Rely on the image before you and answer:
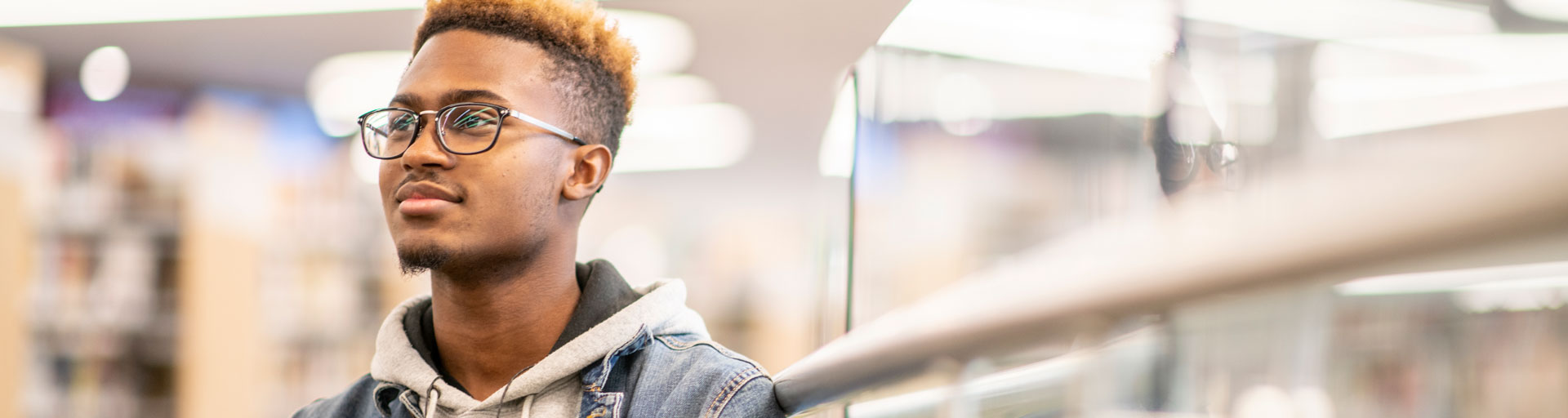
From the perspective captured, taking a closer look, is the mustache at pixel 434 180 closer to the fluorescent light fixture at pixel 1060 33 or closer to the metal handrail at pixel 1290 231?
the fluorescent light fixture at pixel 1060 33

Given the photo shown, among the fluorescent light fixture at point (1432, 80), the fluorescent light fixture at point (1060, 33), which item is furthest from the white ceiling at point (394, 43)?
the fluorescent light fixture at point (1432, 80)

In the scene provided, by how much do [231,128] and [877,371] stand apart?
17.4 feet

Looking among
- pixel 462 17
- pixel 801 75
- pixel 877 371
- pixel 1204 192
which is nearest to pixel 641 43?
pixel 801 75

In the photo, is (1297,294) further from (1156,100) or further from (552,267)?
(552,267)

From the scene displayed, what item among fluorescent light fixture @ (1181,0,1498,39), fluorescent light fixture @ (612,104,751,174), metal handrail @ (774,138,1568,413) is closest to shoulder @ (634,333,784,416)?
metal handrail @ (774,138,1568,413)

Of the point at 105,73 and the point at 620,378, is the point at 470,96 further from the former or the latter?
the point at 105,73

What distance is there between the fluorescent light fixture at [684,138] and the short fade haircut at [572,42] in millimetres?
3698

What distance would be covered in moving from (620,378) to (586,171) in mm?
280

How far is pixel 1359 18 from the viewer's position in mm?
353

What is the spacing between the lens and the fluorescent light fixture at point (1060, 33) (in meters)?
0.57

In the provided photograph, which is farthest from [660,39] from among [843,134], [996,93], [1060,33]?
[1060,33]

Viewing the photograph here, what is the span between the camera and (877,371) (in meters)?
0.72

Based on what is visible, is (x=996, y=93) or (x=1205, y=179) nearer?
(x=1205, y=179)

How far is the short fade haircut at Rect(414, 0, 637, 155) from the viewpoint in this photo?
1.34 m
